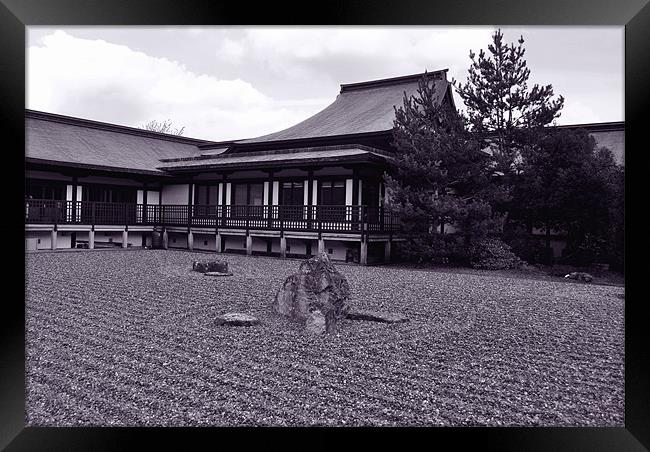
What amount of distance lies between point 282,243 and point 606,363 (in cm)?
1410

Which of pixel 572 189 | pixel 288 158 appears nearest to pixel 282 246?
pixel 288 158

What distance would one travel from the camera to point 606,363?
5.69 m

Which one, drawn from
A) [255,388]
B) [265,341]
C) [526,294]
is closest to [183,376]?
[255,388]

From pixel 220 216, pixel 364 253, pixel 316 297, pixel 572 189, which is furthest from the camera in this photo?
pixel 220 216

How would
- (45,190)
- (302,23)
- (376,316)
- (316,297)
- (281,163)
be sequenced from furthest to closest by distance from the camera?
(45,190), (281,163), (376,316), (316,297), (302,23)

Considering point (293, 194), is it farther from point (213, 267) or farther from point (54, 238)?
point (54, 238)

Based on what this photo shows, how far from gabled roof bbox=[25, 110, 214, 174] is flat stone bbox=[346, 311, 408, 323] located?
1596cm

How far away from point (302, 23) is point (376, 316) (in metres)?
5.20

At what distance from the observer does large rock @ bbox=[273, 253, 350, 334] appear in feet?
23.0

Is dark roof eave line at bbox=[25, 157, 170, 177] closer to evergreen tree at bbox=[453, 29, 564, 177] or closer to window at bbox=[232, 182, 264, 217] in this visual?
window at bbox=[232, 182, 264, 217]

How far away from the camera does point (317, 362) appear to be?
17.7 feet

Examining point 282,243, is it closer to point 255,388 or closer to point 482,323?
point 482,323

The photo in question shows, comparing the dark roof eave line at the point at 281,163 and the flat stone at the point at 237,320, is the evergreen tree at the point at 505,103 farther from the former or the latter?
the flat stone at the point at 237,320

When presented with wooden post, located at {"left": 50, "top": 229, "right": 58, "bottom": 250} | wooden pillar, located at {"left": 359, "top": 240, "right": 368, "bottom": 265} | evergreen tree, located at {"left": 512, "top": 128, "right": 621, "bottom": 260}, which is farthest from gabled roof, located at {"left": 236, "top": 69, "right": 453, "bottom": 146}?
wooden post, located at {"left": 50, "top": 229, "right": 58, "bottom": 250}
